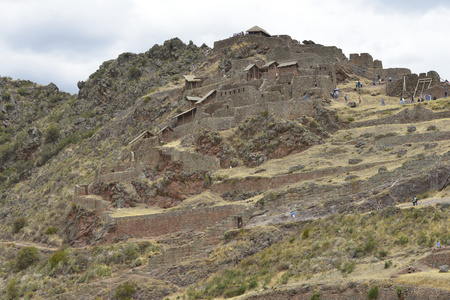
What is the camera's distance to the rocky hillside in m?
32.4

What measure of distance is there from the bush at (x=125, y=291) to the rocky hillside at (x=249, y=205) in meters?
0.19

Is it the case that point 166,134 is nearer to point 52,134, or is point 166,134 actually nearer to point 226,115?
point 226,115

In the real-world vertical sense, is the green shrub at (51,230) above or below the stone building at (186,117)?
below

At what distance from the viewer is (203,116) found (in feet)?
198

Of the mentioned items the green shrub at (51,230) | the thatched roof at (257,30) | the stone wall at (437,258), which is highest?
the thatched roof at (257,30)

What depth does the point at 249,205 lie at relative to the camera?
4578 cm

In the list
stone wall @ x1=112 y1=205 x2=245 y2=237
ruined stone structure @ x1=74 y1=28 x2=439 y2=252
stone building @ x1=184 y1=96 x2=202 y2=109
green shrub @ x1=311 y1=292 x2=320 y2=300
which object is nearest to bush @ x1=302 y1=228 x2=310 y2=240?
ruined stone structure @ x1=74 y1=28 x2=439 y2=252

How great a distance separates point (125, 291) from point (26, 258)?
797 inches

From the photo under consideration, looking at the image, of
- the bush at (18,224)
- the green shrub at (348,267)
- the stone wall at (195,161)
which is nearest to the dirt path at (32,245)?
the bush at (18,224)

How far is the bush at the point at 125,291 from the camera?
42.8 m

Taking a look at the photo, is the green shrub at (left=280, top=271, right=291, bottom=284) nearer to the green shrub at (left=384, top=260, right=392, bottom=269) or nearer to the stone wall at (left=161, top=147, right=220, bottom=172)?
the green shrub at (left=384, top=260, right=392, bottom=269)

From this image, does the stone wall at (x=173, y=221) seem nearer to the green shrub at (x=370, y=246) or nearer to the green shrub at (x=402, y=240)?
the green shrub at (x=370, y=246)

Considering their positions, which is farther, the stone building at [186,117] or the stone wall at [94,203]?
the stone building at [186,117]

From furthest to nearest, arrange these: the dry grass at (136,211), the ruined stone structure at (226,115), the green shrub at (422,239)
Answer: the dry grass at (136,211), the ruined stone structure at (226,115), the green shrub at (422,239)
